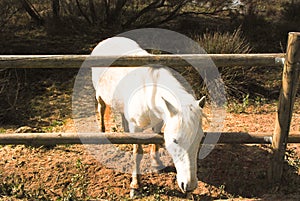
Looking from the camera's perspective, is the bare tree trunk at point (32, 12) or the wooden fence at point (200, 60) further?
the bare tree trunk at point (32, 12)

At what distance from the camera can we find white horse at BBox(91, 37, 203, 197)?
245 centimetres

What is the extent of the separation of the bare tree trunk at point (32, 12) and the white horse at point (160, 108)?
579cm

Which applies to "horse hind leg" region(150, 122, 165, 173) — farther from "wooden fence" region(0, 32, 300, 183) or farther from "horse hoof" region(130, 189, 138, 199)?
"wooden fence" region(0, 32, 300, 183)

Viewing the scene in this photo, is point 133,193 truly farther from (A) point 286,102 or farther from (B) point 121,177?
(A) point 286,102

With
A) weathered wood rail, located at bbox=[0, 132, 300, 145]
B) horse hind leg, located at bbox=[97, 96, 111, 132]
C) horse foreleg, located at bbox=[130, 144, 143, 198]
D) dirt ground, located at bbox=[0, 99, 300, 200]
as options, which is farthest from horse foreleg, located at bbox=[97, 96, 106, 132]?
weathered wood rail, located at bbox=[0, 132, 300, 145]

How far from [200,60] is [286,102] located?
0.78 meters

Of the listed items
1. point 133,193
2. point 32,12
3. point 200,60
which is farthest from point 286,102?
point 32,12

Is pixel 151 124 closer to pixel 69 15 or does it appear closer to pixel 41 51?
pixel 41 51

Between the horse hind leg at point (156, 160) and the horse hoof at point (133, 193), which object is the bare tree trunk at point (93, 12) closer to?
the horse hind leg at point (156, 160)

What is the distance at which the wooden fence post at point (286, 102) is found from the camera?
107 inches

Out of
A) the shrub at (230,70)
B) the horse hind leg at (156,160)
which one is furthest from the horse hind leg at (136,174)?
the shrub at (230,70)

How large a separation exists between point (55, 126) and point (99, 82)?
162 cm

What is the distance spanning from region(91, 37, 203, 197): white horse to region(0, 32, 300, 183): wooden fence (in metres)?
0.14

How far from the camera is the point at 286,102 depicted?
9.34 feet
